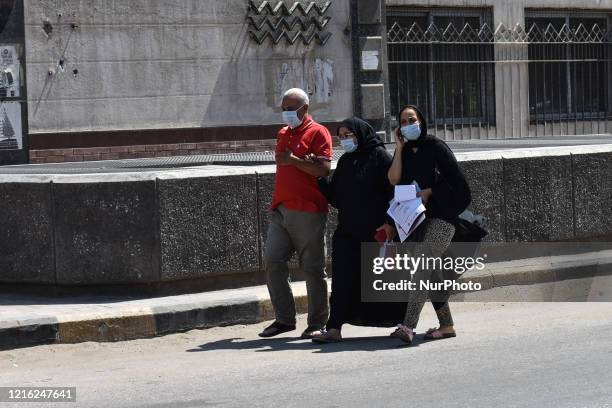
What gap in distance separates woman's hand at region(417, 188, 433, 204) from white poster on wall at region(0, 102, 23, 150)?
827 cm

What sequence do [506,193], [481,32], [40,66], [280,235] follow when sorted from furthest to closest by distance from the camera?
[481,32], [40,66], [506,193], [280,235]

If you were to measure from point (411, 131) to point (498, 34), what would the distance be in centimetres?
1099

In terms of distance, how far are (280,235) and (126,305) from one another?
137 cm

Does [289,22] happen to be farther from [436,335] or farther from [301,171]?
[436,335]

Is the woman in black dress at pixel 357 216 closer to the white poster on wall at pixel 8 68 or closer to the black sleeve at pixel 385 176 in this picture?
the black sleeve at pixel 385 176

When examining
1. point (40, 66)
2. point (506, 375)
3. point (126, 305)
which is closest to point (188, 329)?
point (126, 305)

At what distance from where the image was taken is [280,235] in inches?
369

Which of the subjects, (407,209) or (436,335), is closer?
(407,209)

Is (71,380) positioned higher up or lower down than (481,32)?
lower down

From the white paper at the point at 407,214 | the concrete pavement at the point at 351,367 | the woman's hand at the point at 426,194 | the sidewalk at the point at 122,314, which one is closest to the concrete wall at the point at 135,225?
the sidewalk at the point at 122,314

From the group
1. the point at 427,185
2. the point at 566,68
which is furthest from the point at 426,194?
the point at 566,68

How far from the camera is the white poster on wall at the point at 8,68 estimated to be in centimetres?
1569

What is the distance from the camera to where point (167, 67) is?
1667 centimetres

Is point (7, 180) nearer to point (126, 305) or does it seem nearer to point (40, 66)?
point (126, 305)
